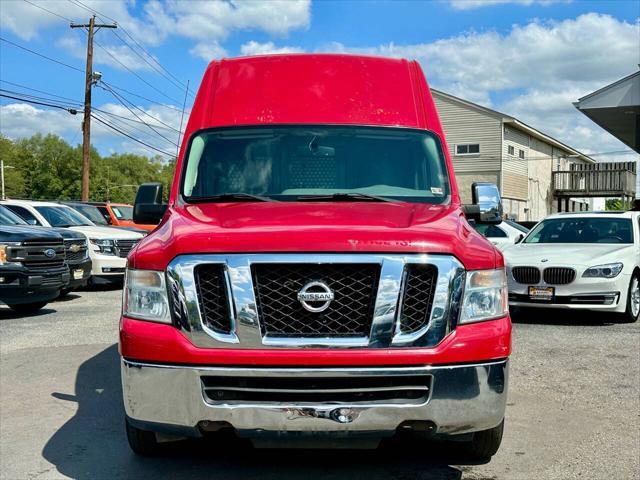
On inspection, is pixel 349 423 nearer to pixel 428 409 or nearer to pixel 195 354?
pixel 428 409

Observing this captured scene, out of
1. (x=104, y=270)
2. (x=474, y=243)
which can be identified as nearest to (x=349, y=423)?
(x=474, y=243)

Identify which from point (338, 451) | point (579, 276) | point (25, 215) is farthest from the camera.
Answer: point (25, 215)

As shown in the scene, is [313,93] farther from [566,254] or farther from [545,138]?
[545,138]

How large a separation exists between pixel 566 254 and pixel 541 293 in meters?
0.72

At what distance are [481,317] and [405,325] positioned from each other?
1.37 feet

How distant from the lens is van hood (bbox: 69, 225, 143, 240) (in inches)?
549

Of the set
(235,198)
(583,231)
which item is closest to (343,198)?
(235,198)

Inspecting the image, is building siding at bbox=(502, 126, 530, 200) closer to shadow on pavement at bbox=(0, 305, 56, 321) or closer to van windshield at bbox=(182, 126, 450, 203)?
shadow on pavement at bbox=(0, 305, 56, 321)

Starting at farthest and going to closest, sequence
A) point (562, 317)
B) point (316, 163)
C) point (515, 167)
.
→ point (515, 167)
point (562, 317)
point (316, 163)

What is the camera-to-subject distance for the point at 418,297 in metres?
3.41

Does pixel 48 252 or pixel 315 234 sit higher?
pixel 315 234

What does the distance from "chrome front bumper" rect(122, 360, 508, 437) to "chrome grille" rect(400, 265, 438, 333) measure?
0.74 ft

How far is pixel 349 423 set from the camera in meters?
3.29

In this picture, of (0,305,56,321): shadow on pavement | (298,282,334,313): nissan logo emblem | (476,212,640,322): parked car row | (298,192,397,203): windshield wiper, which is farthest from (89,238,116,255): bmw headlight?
(298,282,334,313): nissan logo emblem
